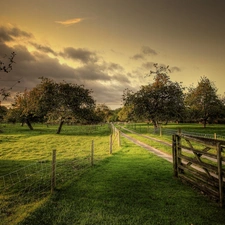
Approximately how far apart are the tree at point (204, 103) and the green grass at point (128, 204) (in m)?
51.6

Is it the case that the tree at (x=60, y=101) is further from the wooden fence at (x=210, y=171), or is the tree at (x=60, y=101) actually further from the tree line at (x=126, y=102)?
the wooden fence at (x=210, y=171)

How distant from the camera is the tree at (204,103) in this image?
53.4 meters

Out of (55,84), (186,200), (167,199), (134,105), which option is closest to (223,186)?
(186,200)

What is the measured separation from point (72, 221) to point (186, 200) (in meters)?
4.02

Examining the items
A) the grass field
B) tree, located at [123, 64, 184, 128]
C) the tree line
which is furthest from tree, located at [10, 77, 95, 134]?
the grass field

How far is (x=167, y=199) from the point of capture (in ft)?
20.7

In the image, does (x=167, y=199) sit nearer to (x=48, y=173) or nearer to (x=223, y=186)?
(x=223, y=186)

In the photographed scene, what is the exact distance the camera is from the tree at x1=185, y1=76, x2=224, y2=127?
5344 cm


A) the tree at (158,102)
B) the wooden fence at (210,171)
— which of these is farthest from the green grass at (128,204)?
the tree at (158,102)

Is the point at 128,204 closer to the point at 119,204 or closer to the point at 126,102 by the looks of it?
the point at 119,204

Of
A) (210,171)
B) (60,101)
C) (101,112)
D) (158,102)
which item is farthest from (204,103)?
(101,112)

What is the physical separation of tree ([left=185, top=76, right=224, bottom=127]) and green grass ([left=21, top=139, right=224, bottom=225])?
51.6 metres

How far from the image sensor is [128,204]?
597cm

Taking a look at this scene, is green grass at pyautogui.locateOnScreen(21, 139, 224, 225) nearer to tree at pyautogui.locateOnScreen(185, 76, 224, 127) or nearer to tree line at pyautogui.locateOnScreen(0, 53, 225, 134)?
tree line at pyautogui.locateOnScreen(0, 53, 225, 134)
